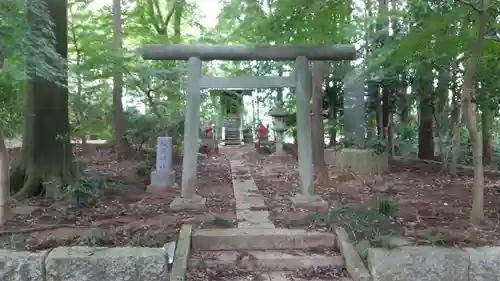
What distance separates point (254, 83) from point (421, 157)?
25.9 feet

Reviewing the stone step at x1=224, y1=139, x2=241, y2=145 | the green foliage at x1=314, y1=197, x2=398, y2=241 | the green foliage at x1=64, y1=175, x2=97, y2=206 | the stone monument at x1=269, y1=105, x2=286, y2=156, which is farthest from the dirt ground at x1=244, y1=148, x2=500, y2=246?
the stone step at x1=224, y1=139, x2=241, y2=145

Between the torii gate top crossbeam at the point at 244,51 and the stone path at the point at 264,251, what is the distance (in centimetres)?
263

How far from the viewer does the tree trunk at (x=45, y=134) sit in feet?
24.8

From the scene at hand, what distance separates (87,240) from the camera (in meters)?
4.63

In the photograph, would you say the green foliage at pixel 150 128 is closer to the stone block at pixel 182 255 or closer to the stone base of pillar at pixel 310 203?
the stone base of pillar at pixel 310 203

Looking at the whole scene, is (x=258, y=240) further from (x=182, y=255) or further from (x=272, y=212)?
(x=272, y=212)

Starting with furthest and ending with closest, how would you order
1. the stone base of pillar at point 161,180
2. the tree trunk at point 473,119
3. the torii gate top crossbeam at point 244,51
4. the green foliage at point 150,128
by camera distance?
the green foliage at point 150,128, the stone base of pillar at point 161,180, the torii gate top crossbeam at point 244,51, the tree trunk at point 473,119

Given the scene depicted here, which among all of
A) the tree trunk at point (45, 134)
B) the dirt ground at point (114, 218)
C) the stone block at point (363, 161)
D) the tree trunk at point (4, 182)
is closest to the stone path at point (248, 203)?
the dirt ground at point (114, 218)

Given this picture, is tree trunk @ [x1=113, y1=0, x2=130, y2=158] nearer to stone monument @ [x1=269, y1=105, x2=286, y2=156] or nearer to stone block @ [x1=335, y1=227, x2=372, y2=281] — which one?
stone monument @ [x1=269, y1=105, x2=286, y2=156]

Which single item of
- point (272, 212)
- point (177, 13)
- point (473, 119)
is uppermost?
point (177, 13)

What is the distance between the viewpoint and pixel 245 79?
286 inches

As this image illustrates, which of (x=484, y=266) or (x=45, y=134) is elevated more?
(x=45, y=134)

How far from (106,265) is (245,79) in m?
3.84

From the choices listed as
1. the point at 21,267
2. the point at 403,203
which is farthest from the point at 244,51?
the point at 21,267
